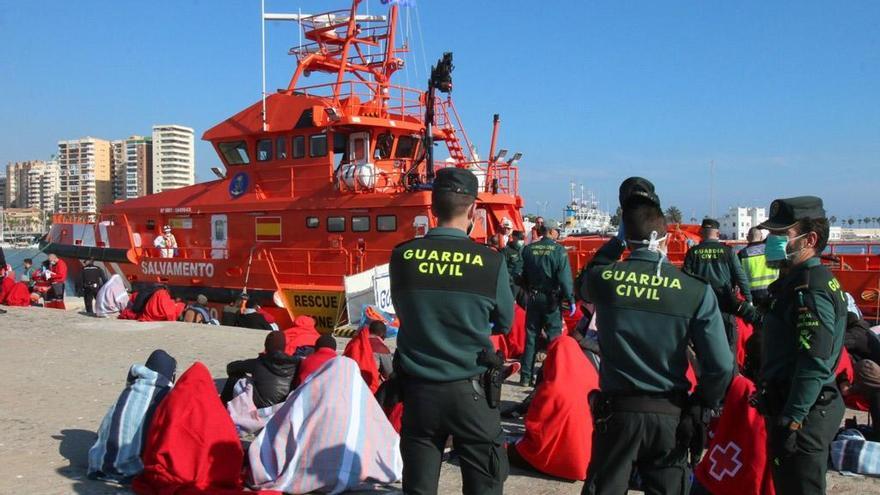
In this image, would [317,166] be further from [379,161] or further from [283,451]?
[283,451]

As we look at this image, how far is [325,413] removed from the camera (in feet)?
13.9

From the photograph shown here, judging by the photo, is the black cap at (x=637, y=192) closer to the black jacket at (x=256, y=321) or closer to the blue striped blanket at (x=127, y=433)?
the blue striped blanket at (x=127, y=433)

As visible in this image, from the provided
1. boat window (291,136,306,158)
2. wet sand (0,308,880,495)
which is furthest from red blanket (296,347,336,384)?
boat window (291,136,306,158)

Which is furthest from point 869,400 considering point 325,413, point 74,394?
point 74,394

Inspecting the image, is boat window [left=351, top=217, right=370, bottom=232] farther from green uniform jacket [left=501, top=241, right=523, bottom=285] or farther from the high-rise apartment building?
the high-rise apartment building

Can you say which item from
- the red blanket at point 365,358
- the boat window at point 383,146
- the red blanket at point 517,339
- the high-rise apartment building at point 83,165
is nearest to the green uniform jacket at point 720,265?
the red blanket at point 517,339

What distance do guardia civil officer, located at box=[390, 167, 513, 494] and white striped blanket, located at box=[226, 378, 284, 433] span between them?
2647 mm

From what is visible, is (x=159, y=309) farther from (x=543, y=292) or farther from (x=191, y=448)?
(x=191, y=448)

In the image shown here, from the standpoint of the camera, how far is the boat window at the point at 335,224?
12.6 metres

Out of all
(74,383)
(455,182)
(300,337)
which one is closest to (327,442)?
(455,182)

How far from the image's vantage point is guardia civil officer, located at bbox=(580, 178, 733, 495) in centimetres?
265

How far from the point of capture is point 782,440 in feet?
9.28

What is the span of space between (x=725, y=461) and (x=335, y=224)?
9.53 m

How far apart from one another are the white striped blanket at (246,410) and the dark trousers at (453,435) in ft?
8.64
